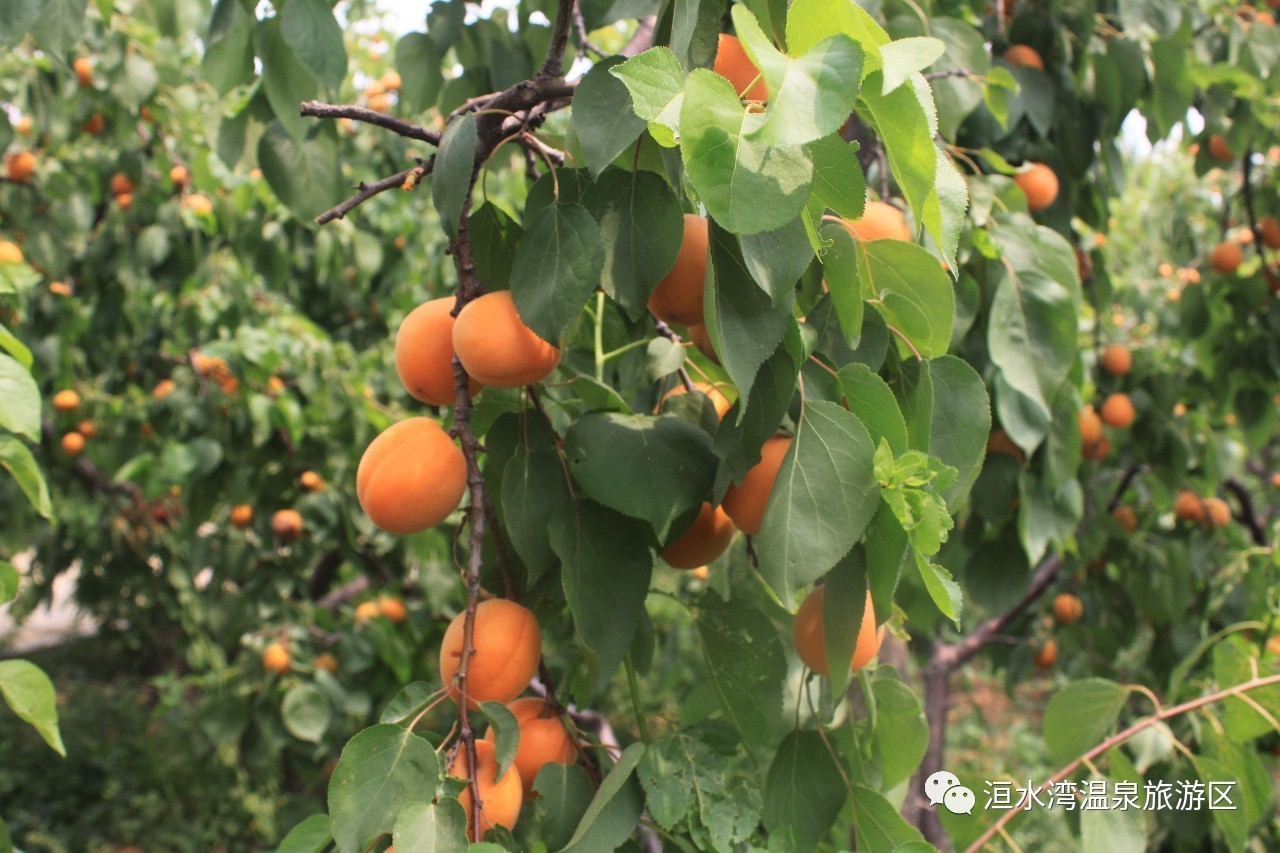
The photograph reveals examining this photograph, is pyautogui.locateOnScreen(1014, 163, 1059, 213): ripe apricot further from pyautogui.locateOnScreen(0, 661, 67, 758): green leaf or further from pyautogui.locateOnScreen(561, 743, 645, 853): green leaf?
pyautogui.locateOnScreen(0, 661, 67, 758): green leaf

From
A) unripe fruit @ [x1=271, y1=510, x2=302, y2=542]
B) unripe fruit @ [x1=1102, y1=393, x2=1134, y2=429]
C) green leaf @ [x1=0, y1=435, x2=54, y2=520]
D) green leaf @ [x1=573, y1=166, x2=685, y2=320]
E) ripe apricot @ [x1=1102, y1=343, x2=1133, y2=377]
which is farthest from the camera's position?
unripe fruit @ [x1=271, y1=510, x2=302, y2=542]

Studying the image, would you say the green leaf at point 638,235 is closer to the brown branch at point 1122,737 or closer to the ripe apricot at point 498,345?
the ripe apricot at point 498,345

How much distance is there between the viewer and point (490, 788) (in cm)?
64

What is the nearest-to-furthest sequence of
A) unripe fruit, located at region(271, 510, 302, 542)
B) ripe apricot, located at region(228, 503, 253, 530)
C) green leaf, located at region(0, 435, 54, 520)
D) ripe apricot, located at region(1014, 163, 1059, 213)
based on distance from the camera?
green leaf, located at region(0, 435, 54, 520), ripe apricot, located at region(1014, 163, 1059, 213), unripe fruit, located at region(271, 510, 302, 542), ripe apricot, located at region(228, 503, 253, 530)

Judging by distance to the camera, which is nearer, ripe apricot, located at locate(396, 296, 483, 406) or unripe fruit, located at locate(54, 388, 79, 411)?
ripe apricot, located at locate(396, 296, 483, 406)

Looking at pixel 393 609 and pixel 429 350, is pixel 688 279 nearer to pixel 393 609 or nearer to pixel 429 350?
pixel 429 350

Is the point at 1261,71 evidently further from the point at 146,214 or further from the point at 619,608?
the point at 146,214

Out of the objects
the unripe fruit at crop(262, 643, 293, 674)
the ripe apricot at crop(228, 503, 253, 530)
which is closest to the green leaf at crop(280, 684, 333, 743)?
the unripe fruit at crop(262, 643, 293, 674)

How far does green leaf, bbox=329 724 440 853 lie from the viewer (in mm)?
567

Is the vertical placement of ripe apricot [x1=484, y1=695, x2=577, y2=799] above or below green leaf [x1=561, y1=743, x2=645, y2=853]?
below

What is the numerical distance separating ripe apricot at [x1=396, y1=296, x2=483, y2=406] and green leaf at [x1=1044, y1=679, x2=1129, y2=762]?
0.72 metres

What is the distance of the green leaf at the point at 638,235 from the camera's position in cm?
63

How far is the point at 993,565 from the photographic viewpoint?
1.42 meters

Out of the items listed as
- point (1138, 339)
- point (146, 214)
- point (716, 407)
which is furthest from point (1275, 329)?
point (146, 214)
